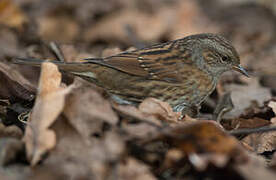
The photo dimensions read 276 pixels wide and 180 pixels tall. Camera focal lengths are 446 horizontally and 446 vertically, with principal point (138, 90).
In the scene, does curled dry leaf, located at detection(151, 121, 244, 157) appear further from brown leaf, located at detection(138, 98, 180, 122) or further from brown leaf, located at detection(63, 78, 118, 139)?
brown leaf, located at detection(138, 98, 180, 122)

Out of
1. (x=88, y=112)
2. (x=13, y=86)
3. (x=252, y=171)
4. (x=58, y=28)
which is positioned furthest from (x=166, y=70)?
(x=58, y=28)

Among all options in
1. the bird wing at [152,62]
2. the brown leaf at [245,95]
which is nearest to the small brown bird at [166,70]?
the bird wing at [152,62]

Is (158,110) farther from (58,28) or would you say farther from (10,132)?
(58,28)

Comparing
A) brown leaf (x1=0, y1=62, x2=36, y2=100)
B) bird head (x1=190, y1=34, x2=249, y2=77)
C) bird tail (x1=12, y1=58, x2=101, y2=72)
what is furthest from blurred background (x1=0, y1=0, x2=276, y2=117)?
brown leaf (x1=0, y1=62, x2=36, y2=100)

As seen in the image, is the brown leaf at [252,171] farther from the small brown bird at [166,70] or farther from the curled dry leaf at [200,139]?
the small brown bird at [166,70]

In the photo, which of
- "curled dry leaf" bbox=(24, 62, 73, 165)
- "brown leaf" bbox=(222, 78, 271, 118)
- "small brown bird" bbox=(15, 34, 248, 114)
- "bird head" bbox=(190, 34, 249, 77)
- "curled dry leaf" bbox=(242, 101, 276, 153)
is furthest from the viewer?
"bird head" bbox=(190, 34, 249, 77)

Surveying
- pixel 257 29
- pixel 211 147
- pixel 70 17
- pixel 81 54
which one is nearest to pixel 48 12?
pixel 70 17
